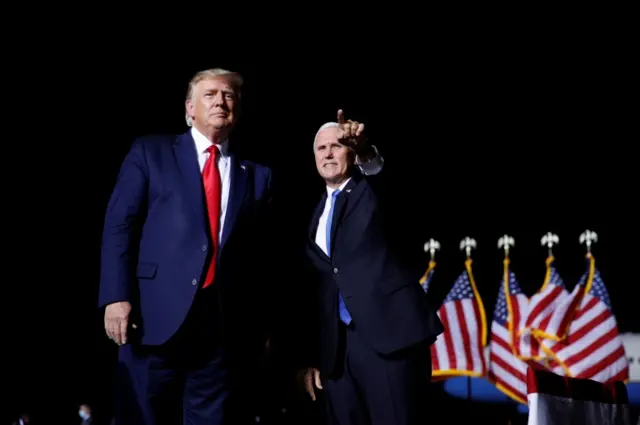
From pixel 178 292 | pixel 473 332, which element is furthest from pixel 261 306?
pixel 473 332

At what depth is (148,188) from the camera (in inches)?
105

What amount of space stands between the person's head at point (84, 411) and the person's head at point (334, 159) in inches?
286

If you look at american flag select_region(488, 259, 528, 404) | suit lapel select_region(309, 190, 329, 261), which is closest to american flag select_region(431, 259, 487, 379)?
american flag select_region(488, 259, 528, 404)

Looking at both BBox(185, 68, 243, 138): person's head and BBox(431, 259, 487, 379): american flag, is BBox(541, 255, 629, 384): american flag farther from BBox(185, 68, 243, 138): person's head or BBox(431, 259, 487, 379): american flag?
BBox(185, 68, 243, 138): person's head

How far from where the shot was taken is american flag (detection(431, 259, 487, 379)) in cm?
1038

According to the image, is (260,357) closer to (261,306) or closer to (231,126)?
(261,306)

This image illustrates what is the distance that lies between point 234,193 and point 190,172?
0.16 meters

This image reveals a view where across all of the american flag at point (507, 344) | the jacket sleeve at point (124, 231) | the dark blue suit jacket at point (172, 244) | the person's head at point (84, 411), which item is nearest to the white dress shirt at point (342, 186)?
the dark blue suit jacket at point (172, 244)

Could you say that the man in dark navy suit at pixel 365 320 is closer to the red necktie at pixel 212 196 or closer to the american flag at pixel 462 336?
the red necktie at pixel 212 196

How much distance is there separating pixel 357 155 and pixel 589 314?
9095 mm

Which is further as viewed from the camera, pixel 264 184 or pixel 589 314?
pixel 589 314

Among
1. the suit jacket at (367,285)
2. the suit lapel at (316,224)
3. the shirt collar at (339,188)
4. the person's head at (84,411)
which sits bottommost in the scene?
the person's head at (84,411)

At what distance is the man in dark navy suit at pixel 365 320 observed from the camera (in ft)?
9.07

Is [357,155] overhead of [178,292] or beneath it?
overhead
